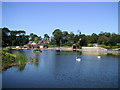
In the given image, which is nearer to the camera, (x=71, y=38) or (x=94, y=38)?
(x=94, y=38)

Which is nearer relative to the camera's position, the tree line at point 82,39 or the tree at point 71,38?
the tree line at point 82,39

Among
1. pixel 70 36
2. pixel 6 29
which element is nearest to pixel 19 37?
pixel 6 29

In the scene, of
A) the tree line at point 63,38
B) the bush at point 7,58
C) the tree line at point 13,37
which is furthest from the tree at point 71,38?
the bush at point 7,58

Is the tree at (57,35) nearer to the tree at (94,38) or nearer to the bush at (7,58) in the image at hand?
the tree at (94,38)

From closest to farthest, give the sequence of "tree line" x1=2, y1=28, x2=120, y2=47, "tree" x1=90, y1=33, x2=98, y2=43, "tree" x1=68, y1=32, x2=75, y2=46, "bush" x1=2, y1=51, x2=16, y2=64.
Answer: "bush" x1=2, y1=51, x2=16, y2=64 → "tree line" x1=2, y1=28, x2=120, y2=47 → "tree" x1=90, y1=33, x2=98, y2=43 → "tree" x1=68, y1=32, x2=75, y2=46

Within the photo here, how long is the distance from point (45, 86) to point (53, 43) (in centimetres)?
7436

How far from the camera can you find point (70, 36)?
243ft

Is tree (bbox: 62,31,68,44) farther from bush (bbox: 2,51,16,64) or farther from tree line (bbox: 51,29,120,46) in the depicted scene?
bush (bbox: 2,51,16,64)

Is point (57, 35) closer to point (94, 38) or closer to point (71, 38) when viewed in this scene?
point (71, 38)

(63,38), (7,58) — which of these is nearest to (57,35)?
(63,38)

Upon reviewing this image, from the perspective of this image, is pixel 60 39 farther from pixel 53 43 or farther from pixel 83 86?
pixel 83 86

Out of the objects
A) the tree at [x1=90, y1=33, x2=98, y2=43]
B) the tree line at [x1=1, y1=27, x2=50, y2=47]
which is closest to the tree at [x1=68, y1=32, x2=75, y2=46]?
the tree at [x1=90, y1=33, x2=98, y2=43]

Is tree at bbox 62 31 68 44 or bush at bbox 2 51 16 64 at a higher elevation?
tree at bbox 62 31 68 44

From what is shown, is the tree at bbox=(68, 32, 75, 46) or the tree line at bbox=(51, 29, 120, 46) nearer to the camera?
the tree line at bbox=(51, 29, 120, 46)
